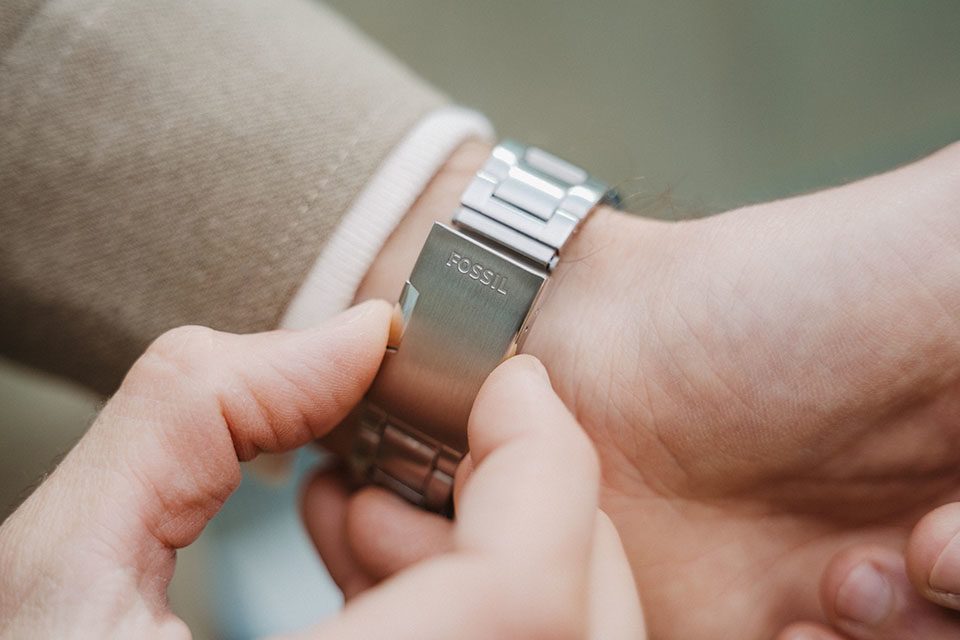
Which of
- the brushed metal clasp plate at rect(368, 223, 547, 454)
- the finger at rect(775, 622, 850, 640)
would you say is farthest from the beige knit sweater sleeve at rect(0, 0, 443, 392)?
the finger at rect(775, 622, 850, 640)

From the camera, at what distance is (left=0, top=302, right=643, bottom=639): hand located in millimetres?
342

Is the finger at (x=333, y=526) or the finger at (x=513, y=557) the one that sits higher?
the finger at (x=513, y=557)

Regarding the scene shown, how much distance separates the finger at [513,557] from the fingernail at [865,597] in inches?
11.2

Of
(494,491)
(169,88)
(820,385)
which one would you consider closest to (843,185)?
(820,385)

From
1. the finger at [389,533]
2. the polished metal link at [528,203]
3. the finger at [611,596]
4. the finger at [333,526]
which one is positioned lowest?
the finger at [333,526]

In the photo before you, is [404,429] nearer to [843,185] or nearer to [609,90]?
[843,185]

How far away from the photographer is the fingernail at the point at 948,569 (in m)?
0.50

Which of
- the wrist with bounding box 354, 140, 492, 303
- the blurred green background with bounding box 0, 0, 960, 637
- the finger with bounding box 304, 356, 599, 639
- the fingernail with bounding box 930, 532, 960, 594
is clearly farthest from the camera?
the blurred green background with bounding box 0, 0, 960, 637

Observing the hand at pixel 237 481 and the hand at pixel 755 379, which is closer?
the hand at pixel 237 481

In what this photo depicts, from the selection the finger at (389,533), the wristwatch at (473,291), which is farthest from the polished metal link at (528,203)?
the finger at (389,533)

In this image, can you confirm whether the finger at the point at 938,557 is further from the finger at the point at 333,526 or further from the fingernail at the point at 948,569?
the finger at the point at 333,526

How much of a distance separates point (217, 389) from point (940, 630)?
0.53 meters

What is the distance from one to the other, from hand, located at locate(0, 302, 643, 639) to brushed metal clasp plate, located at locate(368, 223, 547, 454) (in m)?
0.03

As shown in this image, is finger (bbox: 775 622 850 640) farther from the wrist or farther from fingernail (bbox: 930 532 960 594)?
the wrist
